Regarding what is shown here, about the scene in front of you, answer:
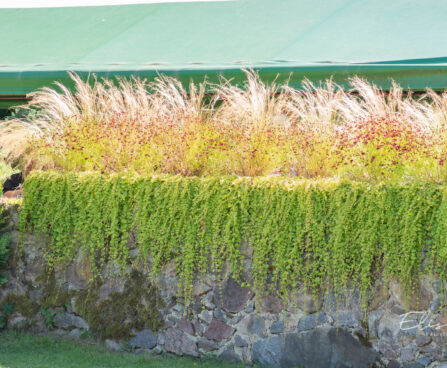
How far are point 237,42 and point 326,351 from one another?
15.6 ft

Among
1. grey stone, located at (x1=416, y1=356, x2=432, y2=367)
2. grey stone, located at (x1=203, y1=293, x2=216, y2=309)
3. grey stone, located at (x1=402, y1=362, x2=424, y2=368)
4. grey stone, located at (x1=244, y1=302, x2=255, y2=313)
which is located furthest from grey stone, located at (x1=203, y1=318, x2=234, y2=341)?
grey stone, located at (x1=416, y1=356, x2=432, y2=367)

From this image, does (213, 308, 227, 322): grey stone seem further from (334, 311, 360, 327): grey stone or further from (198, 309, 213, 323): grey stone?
(334, 311, 360, 327): grey stone

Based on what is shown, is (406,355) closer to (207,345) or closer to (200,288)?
(207,345)

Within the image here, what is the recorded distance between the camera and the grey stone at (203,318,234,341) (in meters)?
4.93

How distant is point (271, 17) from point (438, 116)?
4.12 m

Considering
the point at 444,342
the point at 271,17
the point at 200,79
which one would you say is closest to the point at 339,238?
the point at 444,342

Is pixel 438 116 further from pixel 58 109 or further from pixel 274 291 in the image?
pixel 58 109

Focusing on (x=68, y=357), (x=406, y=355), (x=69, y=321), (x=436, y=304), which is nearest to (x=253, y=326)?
(x=406, y=355)

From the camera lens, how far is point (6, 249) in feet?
18.0

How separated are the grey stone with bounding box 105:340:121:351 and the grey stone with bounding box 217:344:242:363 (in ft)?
3.18

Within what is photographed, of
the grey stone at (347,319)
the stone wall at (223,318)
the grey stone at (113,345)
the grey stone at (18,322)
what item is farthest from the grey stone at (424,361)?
the grey stone at (18,322)

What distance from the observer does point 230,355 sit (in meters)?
4.93

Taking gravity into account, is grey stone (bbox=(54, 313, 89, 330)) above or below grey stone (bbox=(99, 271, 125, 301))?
below

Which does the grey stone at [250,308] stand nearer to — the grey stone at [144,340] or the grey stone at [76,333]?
the grey stone at [144,340]
